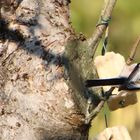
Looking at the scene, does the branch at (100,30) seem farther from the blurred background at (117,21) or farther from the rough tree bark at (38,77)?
the blurred background at (117,21)

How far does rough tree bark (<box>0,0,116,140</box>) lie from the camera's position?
112 centimetres

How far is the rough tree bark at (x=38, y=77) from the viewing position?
1.12 metres

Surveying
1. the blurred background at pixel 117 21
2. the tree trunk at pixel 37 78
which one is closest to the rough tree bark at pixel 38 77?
the tree trunk at pixel 37 78

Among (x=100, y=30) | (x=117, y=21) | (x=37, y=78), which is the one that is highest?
(x=117, y=21)

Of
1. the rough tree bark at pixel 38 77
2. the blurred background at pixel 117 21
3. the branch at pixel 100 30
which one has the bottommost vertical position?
the rough tree bark at pixel 38 77

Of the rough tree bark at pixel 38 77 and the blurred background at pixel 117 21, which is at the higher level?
the blurred background at pixel 117 21

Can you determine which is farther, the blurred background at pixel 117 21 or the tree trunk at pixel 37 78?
the blurred background at pixel 117 21

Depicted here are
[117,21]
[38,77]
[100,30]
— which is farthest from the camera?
[117,21]

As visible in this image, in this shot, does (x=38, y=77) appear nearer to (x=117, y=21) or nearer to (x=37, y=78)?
(x=37, y=78)

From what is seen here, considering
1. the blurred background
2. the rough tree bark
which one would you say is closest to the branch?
the rough tree bark

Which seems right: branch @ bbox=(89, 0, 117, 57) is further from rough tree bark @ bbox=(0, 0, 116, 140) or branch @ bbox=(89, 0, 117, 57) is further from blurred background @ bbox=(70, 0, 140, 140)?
blurred background @ bbox=(70, 0, 140, 140)

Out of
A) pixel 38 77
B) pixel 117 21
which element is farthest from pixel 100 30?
pixel 117 21

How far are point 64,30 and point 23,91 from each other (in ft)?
0.50

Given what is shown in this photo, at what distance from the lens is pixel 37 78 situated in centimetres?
114
